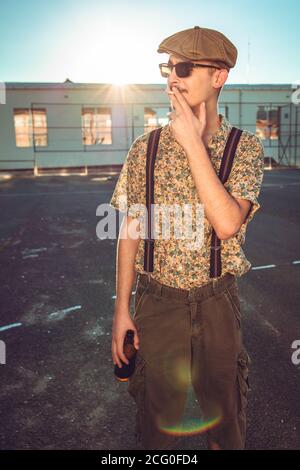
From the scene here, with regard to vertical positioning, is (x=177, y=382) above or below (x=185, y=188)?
below

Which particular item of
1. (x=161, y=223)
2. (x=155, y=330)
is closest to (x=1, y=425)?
(x=155, y=330)

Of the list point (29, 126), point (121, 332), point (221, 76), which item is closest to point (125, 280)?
point (121, 332)

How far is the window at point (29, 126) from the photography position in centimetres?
2711

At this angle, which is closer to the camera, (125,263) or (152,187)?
(152,187)

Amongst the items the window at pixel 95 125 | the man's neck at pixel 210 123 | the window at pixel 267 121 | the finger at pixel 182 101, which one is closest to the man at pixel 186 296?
the man's neck at pixel 210 123

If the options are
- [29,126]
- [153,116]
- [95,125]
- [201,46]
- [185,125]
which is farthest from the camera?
[153,116]

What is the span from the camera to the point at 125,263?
1861 millimetres

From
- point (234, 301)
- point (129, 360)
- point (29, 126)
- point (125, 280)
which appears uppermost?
point (29, 126)

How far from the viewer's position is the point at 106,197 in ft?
47.0

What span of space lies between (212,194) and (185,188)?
0.26 m

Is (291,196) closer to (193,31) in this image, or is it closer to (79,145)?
Answer: (193,31)

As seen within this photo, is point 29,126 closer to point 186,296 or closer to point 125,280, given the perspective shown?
point 125,280

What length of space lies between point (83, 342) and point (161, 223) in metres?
2.46

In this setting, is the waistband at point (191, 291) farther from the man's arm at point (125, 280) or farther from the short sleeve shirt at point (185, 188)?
the man's arm at point (125, 280)
